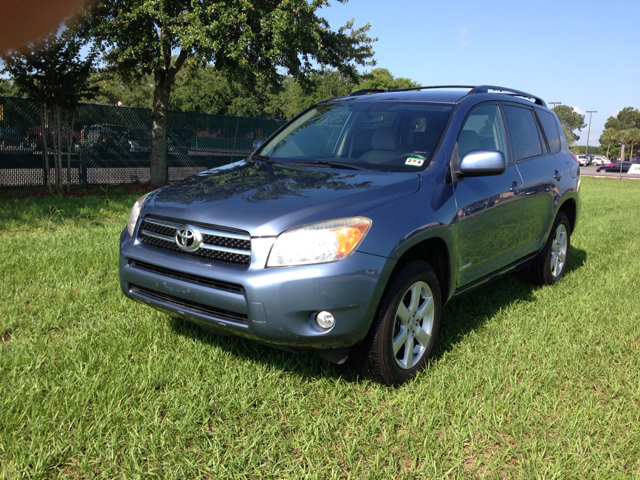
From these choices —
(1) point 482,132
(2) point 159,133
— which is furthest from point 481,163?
(2) point 159,133

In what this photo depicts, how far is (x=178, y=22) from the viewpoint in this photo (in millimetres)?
12594

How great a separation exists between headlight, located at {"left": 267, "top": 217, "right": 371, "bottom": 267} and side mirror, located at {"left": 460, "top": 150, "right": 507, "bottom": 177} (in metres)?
1.19

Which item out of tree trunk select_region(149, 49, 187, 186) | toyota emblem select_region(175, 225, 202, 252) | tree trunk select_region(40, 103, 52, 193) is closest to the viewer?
toyota emblem select_region(175, 225, 202, 252)

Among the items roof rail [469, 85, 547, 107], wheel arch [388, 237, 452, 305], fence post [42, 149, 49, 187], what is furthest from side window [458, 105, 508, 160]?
fence post [42, 149, 49, 187]

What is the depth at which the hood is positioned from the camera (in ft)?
9.70

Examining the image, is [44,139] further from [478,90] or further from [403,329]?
[403,329]

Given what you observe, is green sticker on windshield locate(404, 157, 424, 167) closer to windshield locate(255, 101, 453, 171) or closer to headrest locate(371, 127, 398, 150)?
windshield locate(255, 101, 453, 171)

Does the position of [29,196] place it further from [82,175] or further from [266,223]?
[266,223]

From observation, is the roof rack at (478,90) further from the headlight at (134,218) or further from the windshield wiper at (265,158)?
the headlight at (134,218)

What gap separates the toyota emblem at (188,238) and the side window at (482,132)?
196cm

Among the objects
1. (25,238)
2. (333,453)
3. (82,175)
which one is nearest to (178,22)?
(82,175)

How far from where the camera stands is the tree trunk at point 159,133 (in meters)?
14.4

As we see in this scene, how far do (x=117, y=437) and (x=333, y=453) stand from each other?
1018mm

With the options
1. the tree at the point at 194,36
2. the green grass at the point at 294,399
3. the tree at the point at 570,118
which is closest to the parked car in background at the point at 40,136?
the tree at the point at 194,36
